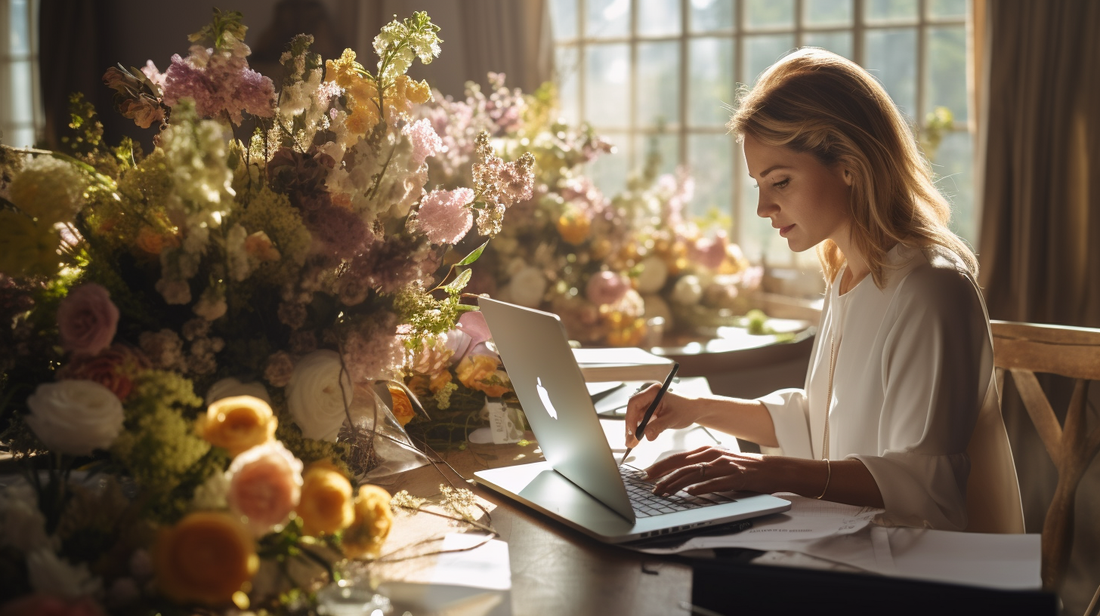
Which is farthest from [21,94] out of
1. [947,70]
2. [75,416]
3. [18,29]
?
[75,416]

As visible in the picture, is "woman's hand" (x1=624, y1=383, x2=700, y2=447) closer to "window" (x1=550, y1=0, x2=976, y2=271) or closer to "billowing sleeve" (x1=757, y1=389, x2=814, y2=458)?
"billowing sleeve" (x1=757, y1=389, x2=814, y2=458)

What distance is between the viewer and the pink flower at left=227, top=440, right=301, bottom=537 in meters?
0.76

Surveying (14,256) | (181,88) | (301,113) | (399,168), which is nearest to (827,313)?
(399,168)

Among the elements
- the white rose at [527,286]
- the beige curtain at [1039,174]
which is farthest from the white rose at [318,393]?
the beige curtain at [1039,174]

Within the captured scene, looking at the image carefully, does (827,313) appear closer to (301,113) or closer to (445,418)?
(445,418)

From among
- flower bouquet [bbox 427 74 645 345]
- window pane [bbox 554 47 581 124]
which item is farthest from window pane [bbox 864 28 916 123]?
flower bouquet [bbox 427 74 645 345]

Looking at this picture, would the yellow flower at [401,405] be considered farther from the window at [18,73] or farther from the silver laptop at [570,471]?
the window at [18,73]

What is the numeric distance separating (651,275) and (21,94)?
3978mm

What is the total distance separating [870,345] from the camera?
1.54m

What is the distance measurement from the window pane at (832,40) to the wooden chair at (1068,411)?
2240 mm

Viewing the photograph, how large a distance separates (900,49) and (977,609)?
11.0ft

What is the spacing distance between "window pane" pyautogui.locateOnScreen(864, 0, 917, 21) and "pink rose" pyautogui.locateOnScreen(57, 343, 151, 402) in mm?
3495

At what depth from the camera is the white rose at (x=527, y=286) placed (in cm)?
264

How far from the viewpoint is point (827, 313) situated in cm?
179
